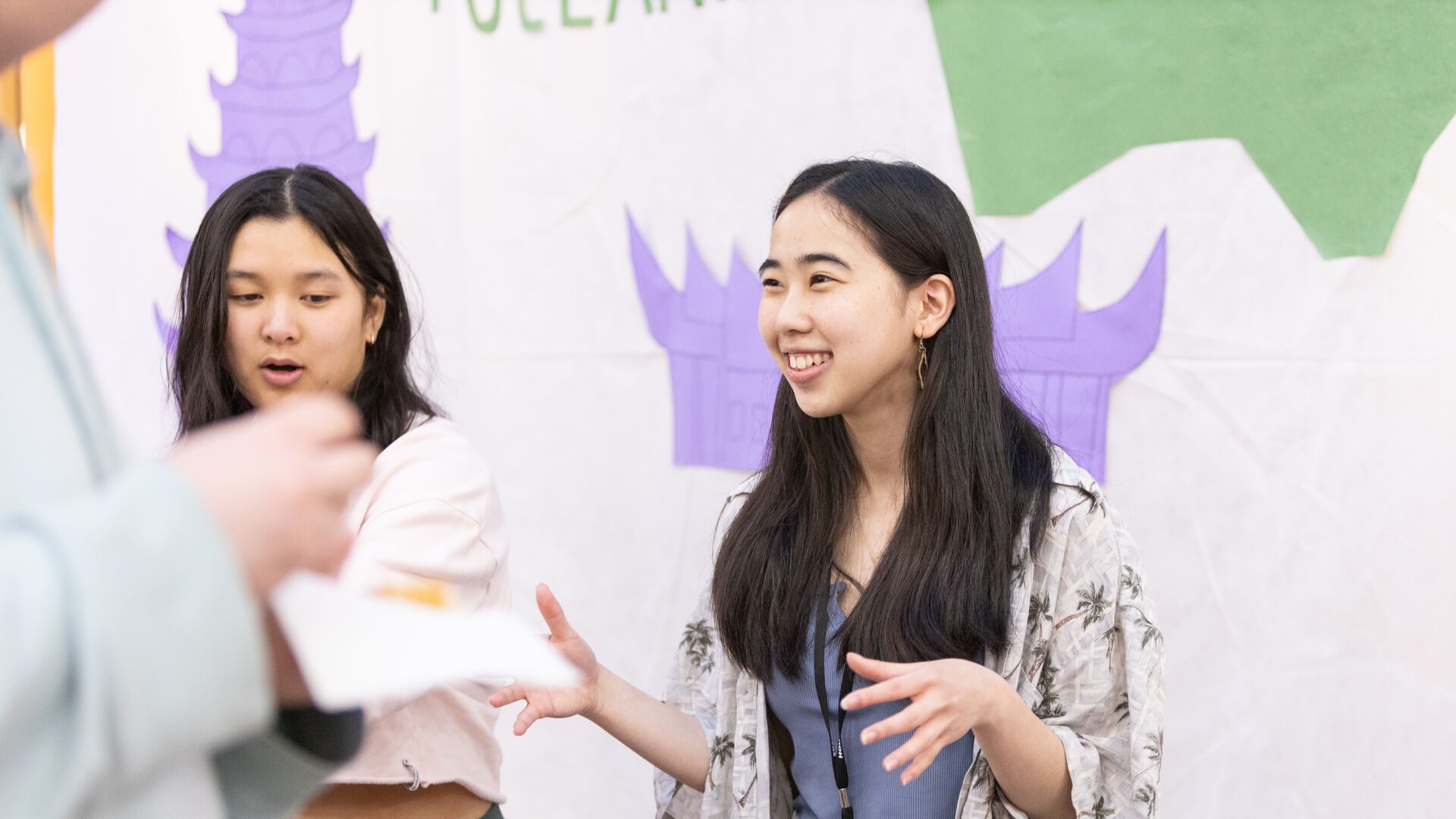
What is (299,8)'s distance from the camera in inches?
110

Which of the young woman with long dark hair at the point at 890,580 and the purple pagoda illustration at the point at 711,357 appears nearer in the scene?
the young woman with long dark hair at the point at 890,580

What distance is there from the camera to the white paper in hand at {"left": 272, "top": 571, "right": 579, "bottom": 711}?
46cm

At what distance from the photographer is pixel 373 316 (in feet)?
5.88

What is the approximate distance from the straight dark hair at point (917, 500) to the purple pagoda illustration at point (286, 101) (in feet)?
4.41

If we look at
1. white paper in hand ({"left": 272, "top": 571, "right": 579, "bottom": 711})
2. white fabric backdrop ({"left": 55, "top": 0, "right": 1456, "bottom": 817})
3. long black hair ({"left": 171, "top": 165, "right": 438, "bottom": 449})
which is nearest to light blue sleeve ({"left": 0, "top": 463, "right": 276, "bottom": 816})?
white paper in hand ({"left": 272, "top": 571, "right": 579, "bottom": 711})

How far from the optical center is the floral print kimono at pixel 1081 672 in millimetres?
1590

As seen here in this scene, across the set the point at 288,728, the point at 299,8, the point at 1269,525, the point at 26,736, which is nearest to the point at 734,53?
the point at 299,8

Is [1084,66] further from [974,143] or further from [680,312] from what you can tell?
[680,312]

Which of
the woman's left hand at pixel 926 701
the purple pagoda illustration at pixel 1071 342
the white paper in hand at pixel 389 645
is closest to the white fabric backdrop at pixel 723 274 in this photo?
the purple pagoda illustration at pixel 1071 342

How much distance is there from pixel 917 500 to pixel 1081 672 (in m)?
0.33

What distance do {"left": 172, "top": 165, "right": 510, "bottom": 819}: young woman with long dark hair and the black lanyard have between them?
445mm

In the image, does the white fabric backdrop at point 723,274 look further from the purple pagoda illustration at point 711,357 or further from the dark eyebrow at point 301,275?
the dark eyebrow at point 301,275

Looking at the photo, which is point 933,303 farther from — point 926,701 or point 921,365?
point 926,701

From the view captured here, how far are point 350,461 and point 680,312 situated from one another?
201 cm
